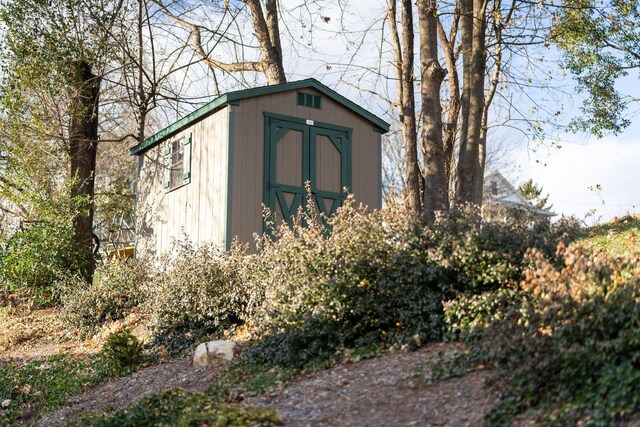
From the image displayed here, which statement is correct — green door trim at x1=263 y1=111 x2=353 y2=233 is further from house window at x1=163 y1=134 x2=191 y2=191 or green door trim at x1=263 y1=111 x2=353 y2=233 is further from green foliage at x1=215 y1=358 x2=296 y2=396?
green foliage at x1=215 y1=358 x2=296 y2=396

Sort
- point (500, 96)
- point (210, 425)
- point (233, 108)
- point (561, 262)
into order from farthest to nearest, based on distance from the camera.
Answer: point (500, 96)
point (233, 108)
point (561, 262)
point (210, 425)

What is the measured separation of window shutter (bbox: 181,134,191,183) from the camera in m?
13.3

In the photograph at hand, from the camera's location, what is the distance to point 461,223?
22.8 ft

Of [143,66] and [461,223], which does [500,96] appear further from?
[461,223]

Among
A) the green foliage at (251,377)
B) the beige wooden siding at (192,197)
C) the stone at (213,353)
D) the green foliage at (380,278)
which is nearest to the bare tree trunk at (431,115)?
the beige wooden siding at (192,197)

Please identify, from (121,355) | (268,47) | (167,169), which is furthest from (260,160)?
(121,355)

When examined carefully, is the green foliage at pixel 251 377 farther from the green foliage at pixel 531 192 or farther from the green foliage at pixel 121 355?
the green foliage at pixel 531 192

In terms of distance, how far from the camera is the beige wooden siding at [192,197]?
1219 cm

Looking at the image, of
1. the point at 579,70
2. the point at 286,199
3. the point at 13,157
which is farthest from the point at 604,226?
the point at 13,157

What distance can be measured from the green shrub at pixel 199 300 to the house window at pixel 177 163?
3.34 metres

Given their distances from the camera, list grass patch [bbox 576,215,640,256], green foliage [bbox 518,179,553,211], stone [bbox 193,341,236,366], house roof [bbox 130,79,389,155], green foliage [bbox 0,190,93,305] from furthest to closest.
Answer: green foliage [bbox 518,179,553,211] < green foliage [bbox 0,190,93,305] < house roof [bbox 130,79,389,155] < grass patch [bbox 576,215,640,256] < stone [bbox 193,341,236,366]

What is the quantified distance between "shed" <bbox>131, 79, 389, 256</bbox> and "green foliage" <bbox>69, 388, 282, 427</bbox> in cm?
515

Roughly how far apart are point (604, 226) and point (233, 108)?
308 inches

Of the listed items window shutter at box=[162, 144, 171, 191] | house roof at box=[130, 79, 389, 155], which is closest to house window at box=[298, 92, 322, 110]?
house roof at box=[130, 79, 389, 155]
